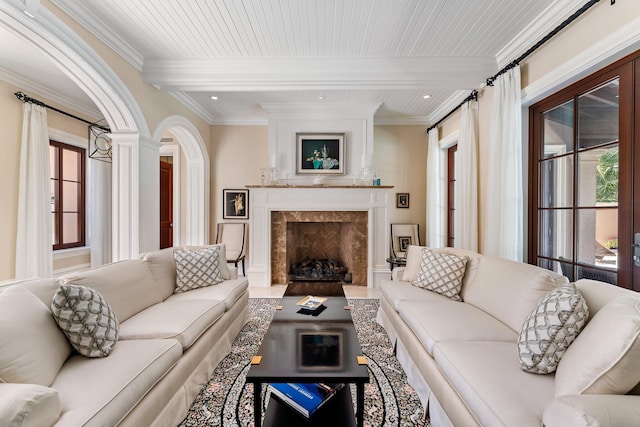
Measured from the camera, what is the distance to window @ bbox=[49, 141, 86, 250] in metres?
4.05

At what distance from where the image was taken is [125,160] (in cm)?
310

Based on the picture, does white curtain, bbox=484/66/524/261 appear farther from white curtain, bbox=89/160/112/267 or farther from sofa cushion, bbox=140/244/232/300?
white curtain, bbox=89/160/112/267

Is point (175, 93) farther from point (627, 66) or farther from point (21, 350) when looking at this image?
point (627, 66)

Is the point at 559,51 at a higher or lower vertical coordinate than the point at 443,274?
higher

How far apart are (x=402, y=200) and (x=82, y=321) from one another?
4.64 meters

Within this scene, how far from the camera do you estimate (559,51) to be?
2.30 metres

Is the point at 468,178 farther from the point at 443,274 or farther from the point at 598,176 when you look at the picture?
the point at 443,274

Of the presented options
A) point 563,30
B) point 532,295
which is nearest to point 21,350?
point 532,295

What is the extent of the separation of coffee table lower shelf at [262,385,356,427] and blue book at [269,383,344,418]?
3cm

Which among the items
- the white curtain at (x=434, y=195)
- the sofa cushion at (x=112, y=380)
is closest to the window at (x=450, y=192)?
the white curtain at (x=434, y=195)

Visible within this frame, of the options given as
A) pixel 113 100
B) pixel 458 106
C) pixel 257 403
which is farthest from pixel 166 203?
pixel 458 106

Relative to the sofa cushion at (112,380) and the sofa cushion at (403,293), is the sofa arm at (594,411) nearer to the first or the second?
the sofa cushion at (403,293)

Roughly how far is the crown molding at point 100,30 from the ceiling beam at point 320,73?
0.63ft

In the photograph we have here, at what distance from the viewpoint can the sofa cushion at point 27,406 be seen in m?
0.86
